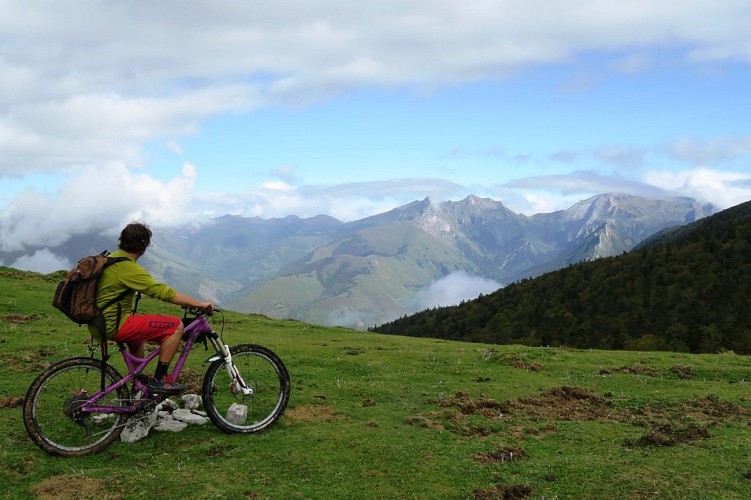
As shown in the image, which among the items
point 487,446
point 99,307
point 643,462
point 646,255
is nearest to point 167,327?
point 99,307

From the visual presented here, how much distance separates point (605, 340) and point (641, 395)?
4571 inches

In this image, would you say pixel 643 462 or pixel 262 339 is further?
pixel 262 339

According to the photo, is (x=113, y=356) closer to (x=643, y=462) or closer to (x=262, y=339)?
(x=262, y=339)

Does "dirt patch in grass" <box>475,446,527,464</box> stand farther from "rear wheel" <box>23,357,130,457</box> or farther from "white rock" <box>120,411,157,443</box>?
"rear wheel" <box>23,357,130,457</box>

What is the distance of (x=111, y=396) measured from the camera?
395 inches

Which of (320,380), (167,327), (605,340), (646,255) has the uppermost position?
(646,255)

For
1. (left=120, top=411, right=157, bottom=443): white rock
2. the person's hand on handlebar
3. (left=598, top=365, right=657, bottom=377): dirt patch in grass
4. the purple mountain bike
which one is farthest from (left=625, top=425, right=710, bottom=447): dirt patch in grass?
(left=120, top=411, right=157, bottom=443): white rock

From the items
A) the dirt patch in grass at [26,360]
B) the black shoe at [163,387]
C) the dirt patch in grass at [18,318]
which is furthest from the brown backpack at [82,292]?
the dirt patch in grass at [18,318]

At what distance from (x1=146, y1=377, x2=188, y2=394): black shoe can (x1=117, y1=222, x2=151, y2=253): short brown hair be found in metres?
2.73

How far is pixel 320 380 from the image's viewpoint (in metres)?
17.0

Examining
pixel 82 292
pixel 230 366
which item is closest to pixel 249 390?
pixel 230 366

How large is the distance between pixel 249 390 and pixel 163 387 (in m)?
1.96

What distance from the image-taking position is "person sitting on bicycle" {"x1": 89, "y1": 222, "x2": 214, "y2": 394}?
955cm

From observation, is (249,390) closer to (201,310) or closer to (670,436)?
(201,310)
